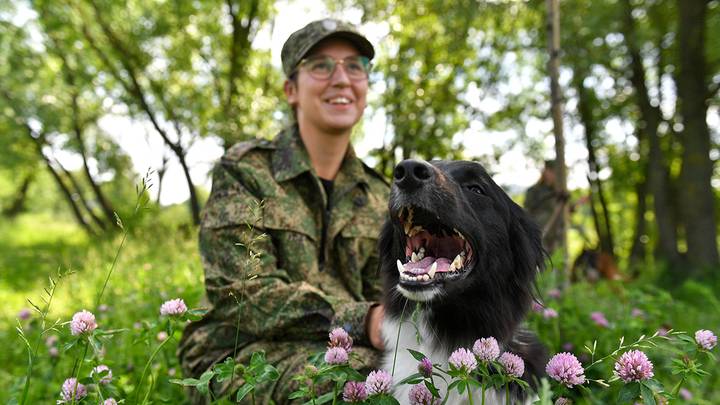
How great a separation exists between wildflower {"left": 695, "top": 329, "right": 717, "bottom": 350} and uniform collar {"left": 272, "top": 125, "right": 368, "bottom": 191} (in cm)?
221

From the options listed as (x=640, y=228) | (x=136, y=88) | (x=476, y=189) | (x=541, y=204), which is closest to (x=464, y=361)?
(x=476, y=189)

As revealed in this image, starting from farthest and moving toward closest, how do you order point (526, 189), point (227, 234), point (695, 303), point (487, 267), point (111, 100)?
point (111, 100) < point (526, 189) < point (695, 303) < point (227, 234) < point (487, 267)

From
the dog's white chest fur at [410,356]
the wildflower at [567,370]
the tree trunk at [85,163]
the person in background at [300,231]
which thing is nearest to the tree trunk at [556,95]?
the person in background at [300,231]

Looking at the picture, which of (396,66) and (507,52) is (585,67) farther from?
(396,66)

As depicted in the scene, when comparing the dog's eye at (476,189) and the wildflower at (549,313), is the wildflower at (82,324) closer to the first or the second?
the dog's eye at (476,189)

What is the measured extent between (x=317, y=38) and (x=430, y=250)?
5.40 feet

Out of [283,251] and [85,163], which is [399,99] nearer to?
[283,251]

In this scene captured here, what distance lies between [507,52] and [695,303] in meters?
8.73

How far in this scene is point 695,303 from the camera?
7.94 meters

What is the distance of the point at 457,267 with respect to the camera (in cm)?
209

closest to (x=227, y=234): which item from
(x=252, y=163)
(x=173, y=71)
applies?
(x=252, y=163)

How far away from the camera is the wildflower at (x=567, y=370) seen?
146 centimetres

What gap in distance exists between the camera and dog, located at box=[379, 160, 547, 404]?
1.99m

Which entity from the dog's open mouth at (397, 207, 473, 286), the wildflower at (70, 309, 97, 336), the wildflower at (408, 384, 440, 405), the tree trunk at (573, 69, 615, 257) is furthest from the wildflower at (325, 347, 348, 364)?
the tree trunk at (573, 69, 615, 257)
